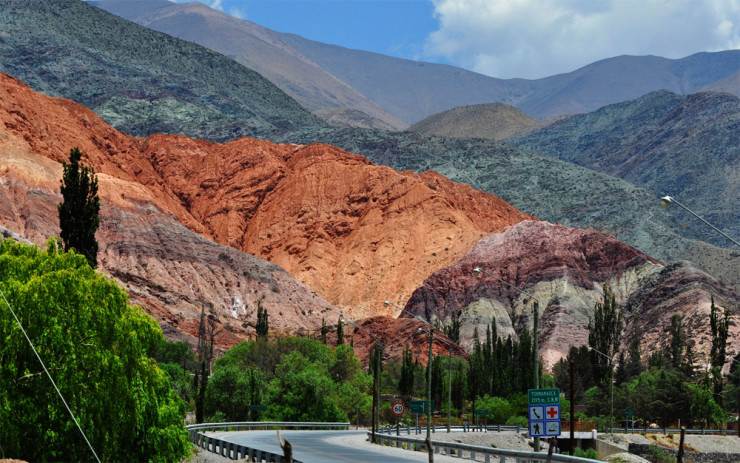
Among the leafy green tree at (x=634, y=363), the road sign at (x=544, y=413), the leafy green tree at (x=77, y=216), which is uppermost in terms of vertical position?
the leafy green tree at (x=77, y=216)

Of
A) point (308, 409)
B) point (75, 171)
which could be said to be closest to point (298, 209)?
point (308, 409)

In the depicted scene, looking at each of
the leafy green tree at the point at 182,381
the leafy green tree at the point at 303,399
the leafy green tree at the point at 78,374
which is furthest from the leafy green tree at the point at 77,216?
the leafy green tree at the point at 182,381

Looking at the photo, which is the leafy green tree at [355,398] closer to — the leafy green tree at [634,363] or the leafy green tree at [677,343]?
the leafy green tree at [677,343]

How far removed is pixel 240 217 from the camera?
595 feet

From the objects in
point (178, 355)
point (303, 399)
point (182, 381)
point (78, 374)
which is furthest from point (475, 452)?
point (178, 355)

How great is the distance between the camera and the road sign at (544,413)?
91.9ft

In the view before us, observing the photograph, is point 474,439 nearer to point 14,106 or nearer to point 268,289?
point 268,289

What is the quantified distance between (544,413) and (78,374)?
13.4 meters

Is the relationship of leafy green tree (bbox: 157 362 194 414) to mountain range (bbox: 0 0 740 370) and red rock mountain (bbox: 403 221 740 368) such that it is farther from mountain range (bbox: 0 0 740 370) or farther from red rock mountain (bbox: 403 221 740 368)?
red rock mountain (bbox: 403 221 740 368)

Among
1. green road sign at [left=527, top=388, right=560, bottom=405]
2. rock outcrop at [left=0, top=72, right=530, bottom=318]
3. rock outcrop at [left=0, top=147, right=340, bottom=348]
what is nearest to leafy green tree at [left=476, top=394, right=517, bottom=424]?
rock outcrop at [left=0, top=147, right=340, bottom=348]

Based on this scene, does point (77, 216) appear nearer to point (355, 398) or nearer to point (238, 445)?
point (238, 445)

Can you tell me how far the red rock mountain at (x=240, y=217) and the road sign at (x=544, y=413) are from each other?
95724mm

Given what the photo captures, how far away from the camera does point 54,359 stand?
28156 millimetres

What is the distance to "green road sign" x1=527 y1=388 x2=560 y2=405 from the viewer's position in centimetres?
2778
